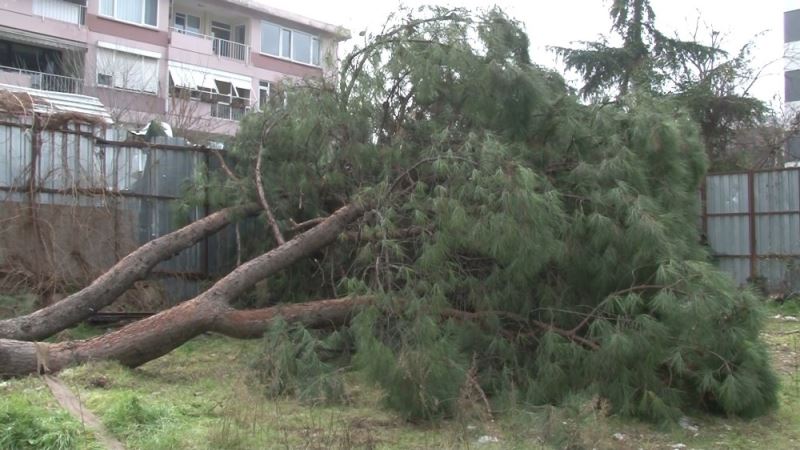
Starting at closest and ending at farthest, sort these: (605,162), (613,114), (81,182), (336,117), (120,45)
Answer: (605,162) → (613,114) → (336,117) → (81,182) → (120,45)

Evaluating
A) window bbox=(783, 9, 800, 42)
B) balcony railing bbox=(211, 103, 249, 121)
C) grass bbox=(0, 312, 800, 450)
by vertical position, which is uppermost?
window bbox=(783, 9, 800, 42)

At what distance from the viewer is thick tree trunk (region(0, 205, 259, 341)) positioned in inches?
272

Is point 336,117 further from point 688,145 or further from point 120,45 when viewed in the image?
point 120,45

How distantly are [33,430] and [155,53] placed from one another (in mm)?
22615

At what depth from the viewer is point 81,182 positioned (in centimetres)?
927

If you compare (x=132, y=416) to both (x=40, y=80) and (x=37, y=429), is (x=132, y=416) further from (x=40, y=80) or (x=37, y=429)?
(x=40, y=80)

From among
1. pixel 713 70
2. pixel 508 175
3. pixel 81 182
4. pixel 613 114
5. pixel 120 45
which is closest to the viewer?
pixel 508 175

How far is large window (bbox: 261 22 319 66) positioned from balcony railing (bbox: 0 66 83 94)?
328 inches

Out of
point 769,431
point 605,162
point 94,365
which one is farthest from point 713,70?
point 94,365

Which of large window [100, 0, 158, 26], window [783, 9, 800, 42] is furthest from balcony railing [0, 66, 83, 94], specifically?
window [783, 9, 800, 42]

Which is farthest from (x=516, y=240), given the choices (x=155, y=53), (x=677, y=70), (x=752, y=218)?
(x=155, y=53)

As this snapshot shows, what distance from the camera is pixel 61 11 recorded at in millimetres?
23547

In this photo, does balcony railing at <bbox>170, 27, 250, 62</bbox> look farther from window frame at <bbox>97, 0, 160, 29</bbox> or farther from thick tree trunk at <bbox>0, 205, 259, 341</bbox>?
thick tree trunk at <bbox>0, 205, 259, 341</bbox>

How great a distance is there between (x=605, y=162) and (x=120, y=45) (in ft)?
69.8
